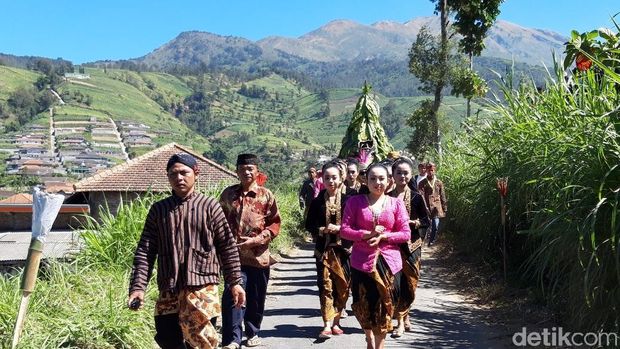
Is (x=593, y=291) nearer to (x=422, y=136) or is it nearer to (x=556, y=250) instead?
(x=556, y=250)

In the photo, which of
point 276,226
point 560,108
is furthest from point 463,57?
point 276,226

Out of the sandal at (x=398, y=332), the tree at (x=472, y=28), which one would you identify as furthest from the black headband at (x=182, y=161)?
the tree at (x=472, y=28)

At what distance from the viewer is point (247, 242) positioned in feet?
20.5

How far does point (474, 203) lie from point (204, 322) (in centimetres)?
634

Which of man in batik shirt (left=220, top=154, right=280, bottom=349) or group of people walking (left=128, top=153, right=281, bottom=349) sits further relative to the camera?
man in batik shirt (left=220, top=154, right=280, bottom=349)

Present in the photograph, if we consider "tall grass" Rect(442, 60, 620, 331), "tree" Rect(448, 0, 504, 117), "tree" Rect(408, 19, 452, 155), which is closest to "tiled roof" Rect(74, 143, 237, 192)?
"tree" Rect(408, 19, 452, 155)

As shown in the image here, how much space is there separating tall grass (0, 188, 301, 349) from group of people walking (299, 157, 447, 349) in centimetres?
195

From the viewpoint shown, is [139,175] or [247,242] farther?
[139,175]

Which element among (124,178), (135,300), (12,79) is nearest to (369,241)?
(135,300)

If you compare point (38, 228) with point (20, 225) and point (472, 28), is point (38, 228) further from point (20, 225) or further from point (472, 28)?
point (20, 225)

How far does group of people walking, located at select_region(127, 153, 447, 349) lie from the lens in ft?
15.1

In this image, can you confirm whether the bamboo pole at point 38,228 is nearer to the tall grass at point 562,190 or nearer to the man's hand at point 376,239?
the man's hand at point 376,239

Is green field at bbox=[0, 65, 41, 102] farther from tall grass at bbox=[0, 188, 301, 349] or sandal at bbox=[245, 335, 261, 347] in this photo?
sandal at bbox=[245, 335, 261, 347]

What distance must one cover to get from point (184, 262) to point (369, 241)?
169cm
